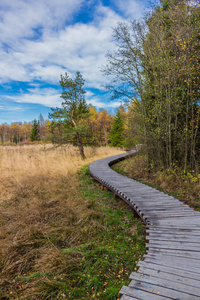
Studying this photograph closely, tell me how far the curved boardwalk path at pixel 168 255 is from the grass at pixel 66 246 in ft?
1.51

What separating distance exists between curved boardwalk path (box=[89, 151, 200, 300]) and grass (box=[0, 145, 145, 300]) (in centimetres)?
46

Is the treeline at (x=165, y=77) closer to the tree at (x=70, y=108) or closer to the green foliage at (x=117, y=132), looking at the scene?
the tree at (x=70, y=108)

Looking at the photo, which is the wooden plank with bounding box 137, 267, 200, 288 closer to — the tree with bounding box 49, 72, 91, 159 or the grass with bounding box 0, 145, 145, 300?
the grass with bounding box 0, 145, 145, 300

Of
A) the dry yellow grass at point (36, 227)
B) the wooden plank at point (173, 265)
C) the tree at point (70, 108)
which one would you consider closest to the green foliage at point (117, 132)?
the tree at point (70, 108)

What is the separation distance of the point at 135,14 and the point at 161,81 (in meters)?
3.10

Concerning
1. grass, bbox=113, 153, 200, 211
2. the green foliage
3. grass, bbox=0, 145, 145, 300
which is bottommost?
grass, bbox=0, 145, 145, 300

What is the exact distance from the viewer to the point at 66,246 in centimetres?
312

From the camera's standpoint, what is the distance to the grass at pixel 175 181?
5.08 metres

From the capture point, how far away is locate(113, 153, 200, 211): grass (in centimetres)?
508

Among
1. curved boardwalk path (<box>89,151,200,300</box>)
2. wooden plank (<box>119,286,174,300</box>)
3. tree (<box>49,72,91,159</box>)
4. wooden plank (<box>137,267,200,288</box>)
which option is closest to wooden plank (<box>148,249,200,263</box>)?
curved boardwalk path (<box>89,151,200,300</box>)

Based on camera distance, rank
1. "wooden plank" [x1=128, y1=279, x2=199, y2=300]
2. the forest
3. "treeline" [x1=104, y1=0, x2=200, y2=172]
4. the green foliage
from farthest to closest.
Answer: the green foliage → "treeline" [x1=104, y1=0, x2=200, y2=172] → the forest → "wooden plank" [x1=128, y1=279, x2=199, y2=300]

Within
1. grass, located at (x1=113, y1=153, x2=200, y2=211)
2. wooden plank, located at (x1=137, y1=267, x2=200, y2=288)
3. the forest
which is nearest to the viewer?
wooden plank, located at (x1=137, y1=267, x2=200, y2=288)

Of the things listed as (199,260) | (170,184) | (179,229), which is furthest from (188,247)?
(170,184)

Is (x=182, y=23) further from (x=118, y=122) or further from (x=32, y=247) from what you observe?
(x=118, y=122)
